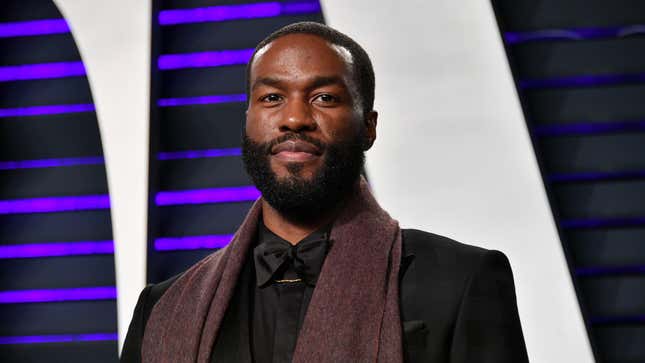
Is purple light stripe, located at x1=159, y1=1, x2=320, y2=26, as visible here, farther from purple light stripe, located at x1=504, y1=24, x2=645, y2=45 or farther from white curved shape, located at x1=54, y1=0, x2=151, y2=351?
purple light stripe, located at x1=504, y1=24, x2=645, y2=45

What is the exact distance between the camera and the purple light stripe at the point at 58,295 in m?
2.99

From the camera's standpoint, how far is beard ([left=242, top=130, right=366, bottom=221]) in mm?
1395

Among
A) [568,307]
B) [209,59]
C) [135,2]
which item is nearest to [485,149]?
[568,307]

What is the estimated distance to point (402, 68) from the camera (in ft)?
8.62

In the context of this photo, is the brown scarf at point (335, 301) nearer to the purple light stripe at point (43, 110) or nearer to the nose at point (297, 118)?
the nose at point (297, 118)

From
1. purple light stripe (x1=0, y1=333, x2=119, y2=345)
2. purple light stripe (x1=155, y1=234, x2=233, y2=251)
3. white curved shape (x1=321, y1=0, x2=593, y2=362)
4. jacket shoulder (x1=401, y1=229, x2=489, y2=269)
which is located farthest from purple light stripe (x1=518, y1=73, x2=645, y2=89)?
purple light stripe (x1=0, y1=333, x2=119, y2=345)

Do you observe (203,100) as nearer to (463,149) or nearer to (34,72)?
(34,72)

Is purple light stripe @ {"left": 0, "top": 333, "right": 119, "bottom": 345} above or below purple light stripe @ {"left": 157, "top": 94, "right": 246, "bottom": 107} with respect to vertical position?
below

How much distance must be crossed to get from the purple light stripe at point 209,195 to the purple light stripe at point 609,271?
1120mm

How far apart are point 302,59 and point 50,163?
1877 millimetres

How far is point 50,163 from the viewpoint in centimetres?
305

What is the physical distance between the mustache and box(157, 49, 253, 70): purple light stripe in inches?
63.9

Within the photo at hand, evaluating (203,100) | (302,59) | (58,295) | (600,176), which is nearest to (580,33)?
(600,176)

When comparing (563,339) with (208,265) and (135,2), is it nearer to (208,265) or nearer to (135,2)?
(208,265)
